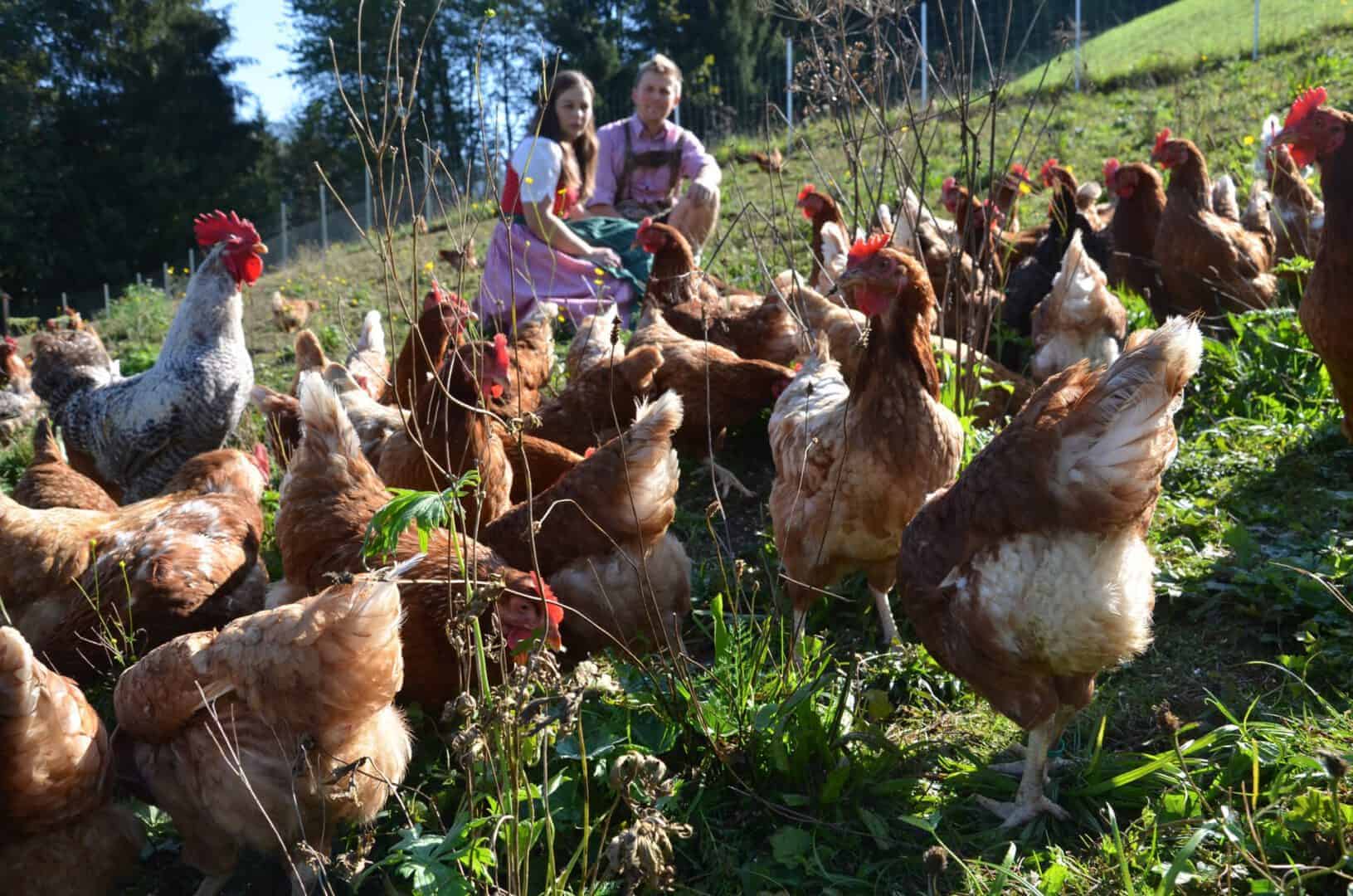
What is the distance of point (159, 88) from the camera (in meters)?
25.8

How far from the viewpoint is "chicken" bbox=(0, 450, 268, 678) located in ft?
11.1

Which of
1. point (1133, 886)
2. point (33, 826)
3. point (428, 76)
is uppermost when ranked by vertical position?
point (428, 76)

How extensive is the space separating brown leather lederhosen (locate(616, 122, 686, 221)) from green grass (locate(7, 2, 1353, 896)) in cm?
389

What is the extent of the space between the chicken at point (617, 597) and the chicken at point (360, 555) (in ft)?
1.02

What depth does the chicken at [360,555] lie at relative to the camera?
113 inches

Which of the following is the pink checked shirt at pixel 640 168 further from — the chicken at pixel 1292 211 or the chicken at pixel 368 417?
the chicken at pixel 1292 211

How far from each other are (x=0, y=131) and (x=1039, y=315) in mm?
25181

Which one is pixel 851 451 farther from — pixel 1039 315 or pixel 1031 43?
pixel 1031 43

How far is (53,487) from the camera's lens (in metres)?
4.22

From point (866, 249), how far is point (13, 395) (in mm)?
7451

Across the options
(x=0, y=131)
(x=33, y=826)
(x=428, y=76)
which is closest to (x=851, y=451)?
(x=33, y=826)

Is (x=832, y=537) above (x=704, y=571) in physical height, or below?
above

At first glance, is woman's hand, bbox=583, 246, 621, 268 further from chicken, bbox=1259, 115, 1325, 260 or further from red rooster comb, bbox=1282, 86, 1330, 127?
chicken, bbox=1259, 115, 1325, 260

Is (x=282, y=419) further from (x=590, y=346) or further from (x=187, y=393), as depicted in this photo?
(x=590, y=346)
